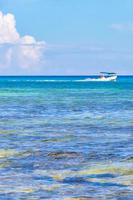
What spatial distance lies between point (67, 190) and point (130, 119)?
26.6m

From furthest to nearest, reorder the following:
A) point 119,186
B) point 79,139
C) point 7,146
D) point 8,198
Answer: point 79,139 < point 7,146 < point 119,186 < point 8,198

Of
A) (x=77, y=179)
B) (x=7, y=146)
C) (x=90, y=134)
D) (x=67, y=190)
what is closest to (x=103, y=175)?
(x=77, y=179)

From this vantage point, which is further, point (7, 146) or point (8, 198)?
point (7, 146)

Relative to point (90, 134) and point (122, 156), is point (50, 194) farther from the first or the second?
point (90, 134)

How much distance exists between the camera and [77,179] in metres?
19.5

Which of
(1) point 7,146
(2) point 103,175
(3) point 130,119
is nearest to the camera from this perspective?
(2) point 103,175

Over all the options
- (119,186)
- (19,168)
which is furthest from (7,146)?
(119,186)

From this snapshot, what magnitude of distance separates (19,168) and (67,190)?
12.6 feet

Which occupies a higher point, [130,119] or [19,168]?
[130,119]

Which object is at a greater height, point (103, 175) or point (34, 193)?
point (103, 175)

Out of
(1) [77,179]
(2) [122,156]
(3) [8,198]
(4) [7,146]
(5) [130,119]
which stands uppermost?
(5) [130,119]

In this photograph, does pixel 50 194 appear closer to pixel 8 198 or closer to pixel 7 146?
pixel 8 198

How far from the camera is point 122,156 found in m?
24.2

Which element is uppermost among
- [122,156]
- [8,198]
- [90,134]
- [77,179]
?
[90,134]
